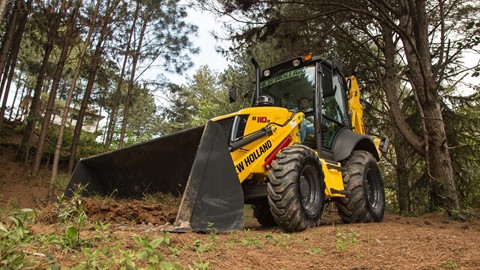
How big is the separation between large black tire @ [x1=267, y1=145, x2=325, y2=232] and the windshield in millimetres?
1225

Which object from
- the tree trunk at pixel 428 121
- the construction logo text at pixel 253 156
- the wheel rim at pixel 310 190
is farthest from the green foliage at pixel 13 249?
the tree trunk at pixel 428 121

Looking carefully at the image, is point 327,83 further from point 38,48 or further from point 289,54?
point 38,48

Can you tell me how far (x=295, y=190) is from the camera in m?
4.40

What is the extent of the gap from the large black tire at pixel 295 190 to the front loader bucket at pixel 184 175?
560mm

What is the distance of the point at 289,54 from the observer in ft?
33.0

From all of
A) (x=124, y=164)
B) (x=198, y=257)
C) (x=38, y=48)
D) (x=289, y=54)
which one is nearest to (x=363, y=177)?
(x=124, y=164)

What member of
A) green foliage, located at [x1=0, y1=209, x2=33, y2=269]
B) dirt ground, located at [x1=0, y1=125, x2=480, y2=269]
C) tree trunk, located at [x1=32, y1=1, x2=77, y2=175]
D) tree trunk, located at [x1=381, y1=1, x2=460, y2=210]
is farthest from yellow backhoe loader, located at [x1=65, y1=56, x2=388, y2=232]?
tree trunk, located at [x1=32, y1=1, x2=77, y2=175]

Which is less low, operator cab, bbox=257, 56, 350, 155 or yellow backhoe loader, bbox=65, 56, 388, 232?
operator cab, bbox=257, 56, 350, 155

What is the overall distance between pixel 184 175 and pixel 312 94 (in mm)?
2359

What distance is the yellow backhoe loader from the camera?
3.88 metres

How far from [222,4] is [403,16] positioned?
3.78m

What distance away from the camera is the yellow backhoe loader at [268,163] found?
388 centimetres

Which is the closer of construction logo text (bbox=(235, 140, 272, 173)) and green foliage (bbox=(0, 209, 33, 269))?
green foliage (bbox=(0, 209, 33, 269))

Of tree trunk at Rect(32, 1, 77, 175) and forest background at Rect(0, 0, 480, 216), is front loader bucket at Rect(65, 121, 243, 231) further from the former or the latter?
tree trunk at Rect(32, 1, 77, 175)
